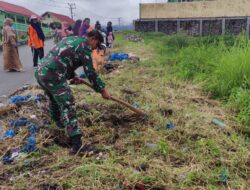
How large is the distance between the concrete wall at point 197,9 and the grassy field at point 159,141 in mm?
20872

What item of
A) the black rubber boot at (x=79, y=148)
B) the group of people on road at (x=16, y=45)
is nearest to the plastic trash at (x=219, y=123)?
the black rubber boot at (x=79, y=148)

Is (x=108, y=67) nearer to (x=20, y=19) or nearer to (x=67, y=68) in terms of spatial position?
(x=67, y=68)

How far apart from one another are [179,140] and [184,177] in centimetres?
80

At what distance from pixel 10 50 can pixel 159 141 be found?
6.91 metres

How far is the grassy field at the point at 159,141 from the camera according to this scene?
2.50m

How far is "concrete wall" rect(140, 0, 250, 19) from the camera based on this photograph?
24.0 m

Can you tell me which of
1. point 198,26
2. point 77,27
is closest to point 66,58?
point 77,27

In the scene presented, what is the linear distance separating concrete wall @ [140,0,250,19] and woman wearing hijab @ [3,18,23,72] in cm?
2085

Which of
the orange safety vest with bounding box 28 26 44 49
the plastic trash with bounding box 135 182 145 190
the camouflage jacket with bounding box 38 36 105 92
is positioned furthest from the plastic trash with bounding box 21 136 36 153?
the orange safety vest with bounding box 28 26 44 49

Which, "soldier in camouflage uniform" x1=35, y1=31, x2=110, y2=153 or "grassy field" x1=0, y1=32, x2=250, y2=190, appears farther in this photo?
"soldier in camouflage uniform" x1=35, y1=31, x2=110, y2=153

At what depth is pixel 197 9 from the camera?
25.5m

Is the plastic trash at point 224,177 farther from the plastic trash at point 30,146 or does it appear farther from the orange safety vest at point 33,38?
the orange safety vest at point 33,38

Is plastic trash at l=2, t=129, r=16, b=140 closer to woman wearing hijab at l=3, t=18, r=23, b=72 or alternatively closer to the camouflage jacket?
the camouflage jacket

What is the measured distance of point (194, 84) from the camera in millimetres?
5711
